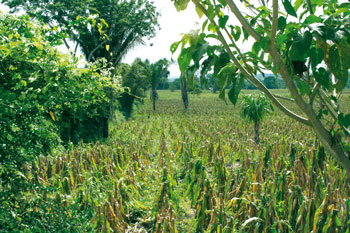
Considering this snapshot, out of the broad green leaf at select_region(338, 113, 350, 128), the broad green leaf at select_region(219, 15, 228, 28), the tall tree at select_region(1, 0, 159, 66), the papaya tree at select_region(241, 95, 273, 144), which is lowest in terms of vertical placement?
the papaya tree at select_region(241, 95, 273, 144)

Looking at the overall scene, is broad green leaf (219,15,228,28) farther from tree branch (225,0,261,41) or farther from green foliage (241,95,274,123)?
green foliage (241,95,274,123)

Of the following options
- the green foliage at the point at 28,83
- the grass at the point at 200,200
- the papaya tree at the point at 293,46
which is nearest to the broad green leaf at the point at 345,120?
the papaya tree at the point at 293,46

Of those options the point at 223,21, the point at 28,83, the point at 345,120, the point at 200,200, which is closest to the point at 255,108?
the point at 200,200

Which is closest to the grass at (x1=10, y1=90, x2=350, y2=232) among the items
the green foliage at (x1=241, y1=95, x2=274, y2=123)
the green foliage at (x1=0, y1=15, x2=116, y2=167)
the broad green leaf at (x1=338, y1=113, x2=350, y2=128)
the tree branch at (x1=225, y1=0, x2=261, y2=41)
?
the green foliage at (x1=0, y1=15, x2=116, y2=167)

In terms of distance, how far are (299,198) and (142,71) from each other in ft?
69.7

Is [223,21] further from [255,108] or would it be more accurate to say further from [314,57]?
[255,108]

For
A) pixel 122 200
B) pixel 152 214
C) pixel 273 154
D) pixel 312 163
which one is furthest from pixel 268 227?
pixel 273 154

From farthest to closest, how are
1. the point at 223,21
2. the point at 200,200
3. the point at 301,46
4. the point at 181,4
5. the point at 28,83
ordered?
the point at 200,200, the point at 28,83, the point at 181,4, the point at 223,21, the point at 301,46

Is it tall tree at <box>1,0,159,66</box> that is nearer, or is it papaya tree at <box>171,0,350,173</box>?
papaya tree at <box>171,0,350,173</box>

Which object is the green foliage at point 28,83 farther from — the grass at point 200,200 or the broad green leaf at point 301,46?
the broad green leaf at point 301,46

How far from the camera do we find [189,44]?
42.7 inches

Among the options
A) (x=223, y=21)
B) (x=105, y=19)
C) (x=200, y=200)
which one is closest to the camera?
(x=223, y=21)

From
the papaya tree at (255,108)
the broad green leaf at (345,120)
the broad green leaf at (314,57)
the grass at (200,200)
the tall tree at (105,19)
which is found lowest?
the grass at (200,200)

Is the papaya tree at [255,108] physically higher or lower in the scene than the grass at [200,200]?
higher
